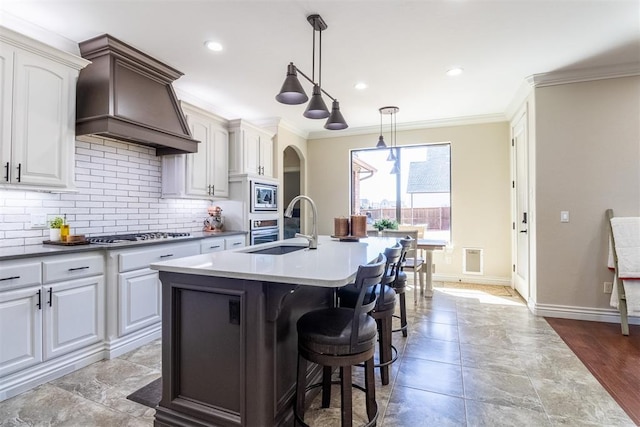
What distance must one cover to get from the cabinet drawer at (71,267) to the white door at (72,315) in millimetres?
47

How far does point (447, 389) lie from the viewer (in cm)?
218

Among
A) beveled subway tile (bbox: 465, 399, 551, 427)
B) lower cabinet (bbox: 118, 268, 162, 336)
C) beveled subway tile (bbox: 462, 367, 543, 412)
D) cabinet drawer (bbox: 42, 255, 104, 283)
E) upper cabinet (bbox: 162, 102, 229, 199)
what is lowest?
beveled subway tile (bbox: 465, 399, 551, 427)

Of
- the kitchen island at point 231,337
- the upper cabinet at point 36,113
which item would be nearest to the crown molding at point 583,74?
the kitchen island at point 231,337

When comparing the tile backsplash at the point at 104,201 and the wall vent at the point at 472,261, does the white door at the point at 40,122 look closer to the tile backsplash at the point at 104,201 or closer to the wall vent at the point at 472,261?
the tile backsplash at the point at 104,201

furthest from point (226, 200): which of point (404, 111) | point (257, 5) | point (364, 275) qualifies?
point (364, 275)

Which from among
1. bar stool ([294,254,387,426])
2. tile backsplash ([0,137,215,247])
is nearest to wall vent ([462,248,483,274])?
bar stool ([294,254,387,426])

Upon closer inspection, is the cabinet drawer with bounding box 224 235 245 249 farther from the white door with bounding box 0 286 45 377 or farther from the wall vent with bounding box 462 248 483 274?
the wall vent with bounding box 462 248 483 274

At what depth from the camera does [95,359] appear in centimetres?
260

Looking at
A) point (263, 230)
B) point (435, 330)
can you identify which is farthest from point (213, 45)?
point (435, 330)

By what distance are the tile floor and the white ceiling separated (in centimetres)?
276

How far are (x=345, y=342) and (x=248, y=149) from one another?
3.73m

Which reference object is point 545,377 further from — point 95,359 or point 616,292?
point 95,359

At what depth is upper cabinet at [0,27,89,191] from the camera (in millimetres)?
2254

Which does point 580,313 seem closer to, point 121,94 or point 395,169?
point 395,169
